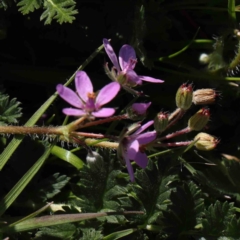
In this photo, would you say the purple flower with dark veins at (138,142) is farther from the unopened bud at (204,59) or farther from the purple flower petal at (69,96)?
the unopened bud at (204,59)

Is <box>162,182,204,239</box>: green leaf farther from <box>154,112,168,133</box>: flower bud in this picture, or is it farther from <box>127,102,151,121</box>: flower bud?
<box>127,102,151,121</box>: flower bud

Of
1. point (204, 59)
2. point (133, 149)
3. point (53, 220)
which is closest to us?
point (133, 149)

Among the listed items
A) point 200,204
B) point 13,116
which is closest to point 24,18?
point 13,116

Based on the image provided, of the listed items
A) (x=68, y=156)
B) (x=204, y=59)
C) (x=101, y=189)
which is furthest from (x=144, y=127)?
(x=204, y=59)

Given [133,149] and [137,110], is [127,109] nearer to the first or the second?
[137,110]

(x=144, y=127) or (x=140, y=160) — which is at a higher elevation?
(x=144, y=127)

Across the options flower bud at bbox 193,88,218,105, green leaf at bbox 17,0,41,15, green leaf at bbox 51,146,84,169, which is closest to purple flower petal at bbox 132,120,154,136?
flower bud at bbox 193,88,218,105
